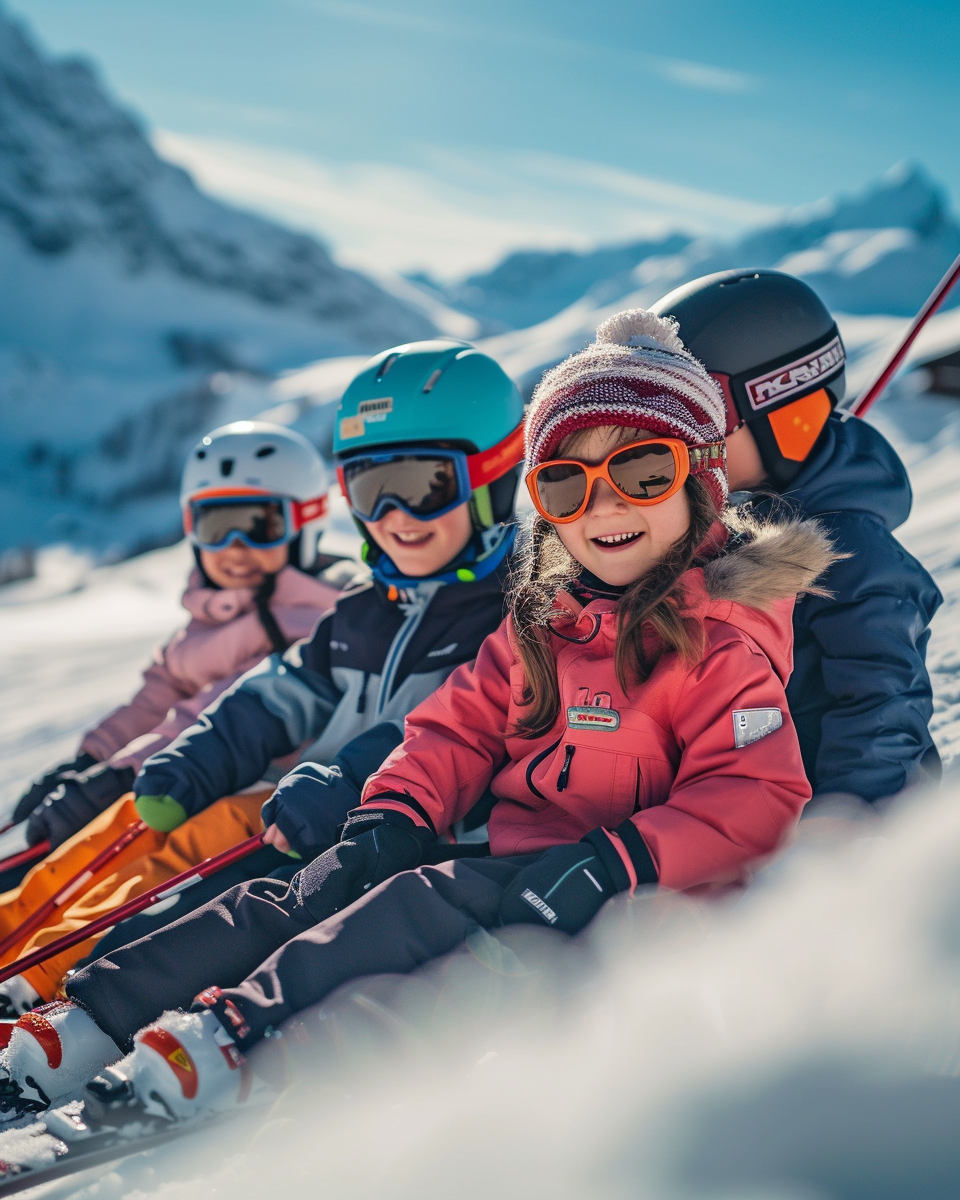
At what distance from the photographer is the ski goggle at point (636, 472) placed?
5.95 feet

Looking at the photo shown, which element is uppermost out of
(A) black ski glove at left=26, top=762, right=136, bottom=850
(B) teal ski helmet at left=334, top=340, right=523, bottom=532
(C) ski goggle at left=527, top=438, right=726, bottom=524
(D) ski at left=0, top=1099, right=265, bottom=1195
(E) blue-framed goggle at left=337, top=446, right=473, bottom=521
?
(B) teal ski helmet at left=334, top=340, right=523, bottom=532

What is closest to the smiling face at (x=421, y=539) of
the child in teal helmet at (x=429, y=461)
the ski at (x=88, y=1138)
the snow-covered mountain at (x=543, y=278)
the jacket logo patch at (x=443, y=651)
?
the child in teal helmet at (x=429, y=461)

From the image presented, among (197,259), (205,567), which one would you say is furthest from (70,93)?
(205,567)

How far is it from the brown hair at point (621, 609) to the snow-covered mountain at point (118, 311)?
4128 cm

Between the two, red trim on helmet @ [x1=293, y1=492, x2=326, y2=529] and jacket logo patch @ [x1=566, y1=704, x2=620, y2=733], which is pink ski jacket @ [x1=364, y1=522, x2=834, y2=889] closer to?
jacket logo patch @ [x1=566, y1=704, x2=620, y2=733]

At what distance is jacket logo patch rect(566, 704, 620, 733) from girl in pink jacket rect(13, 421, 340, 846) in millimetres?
1711

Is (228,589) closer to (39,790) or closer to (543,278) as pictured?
(39,790)

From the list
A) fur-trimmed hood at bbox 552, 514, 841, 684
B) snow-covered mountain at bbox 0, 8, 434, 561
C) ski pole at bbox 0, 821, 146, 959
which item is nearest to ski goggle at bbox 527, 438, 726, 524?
fur-trimmed hood at bbox 552, 514, 841, 684

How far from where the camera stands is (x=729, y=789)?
62.6 inches

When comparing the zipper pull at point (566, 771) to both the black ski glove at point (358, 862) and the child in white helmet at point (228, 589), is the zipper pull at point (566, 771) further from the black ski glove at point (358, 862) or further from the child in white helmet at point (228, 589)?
the child in white helmet at point (228, 589)

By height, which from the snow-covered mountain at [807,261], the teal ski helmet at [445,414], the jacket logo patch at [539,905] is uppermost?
the snow-covered mountain at [807,261]

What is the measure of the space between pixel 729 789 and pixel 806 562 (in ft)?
1.68

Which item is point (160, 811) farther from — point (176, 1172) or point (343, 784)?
point (176, 1172)

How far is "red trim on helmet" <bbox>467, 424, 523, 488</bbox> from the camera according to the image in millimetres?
2672
